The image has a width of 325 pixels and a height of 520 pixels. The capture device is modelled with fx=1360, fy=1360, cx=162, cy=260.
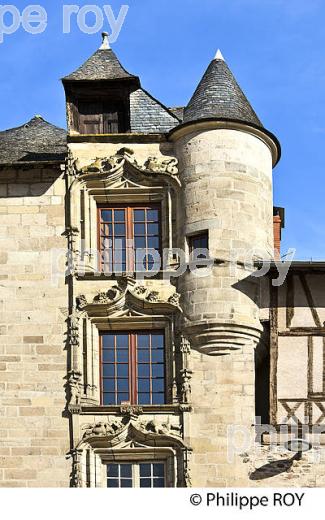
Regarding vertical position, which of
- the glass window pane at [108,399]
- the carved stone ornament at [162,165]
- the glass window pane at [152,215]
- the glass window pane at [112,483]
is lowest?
the glass window pane at [112,483]

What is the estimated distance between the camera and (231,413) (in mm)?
22578

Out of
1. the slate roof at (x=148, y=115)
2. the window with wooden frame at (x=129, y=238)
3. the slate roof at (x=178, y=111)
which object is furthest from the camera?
the slate roof at (x=178, y=111)

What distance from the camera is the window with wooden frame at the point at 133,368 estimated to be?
23.2 m

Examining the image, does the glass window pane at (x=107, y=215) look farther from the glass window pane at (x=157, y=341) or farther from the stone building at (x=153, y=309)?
the glass window pane at (x=157, y=341)

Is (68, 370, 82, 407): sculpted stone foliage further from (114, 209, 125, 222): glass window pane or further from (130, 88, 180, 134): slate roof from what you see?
(130, 88, 180, 134): slate roof

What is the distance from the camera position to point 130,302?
2339cm

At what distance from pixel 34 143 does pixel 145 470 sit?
6.82m

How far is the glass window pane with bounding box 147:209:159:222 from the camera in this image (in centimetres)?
2408

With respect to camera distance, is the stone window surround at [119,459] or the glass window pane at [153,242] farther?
the glass window pane at [153,242]

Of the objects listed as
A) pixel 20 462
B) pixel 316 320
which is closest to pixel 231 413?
pixel 316 320

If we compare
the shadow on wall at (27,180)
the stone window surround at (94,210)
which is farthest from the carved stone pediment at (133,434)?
the shadow on wall at (27,180)

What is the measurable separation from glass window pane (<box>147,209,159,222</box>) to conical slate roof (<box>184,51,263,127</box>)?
1.68 metres

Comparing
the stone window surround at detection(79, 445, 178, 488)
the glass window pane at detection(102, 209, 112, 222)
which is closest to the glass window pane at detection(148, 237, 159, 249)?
the glass window pane at detection(102, 209, 112, 222)

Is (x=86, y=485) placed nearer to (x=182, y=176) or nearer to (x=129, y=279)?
(x=129, y=279)
